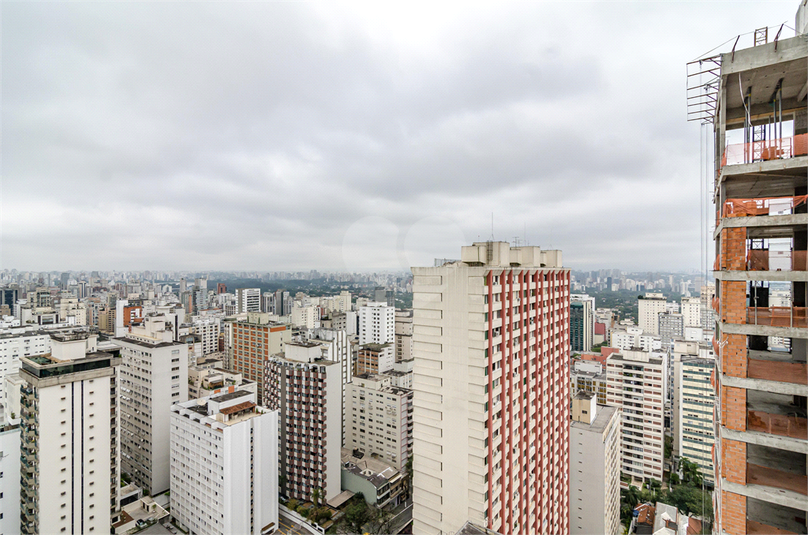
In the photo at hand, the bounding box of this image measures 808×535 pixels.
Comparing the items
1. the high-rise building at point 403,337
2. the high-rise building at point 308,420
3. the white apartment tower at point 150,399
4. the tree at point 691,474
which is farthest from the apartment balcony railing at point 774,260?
the high-rise building at point 403,337

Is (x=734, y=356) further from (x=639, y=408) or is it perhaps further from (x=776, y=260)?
(x=639, y=408)

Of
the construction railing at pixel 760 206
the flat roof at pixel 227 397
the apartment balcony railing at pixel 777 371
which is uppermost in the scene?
the construction railing at pixel 760 206

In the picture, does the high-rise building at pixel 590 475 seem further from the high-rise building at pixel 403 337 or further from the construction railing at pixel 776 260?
the high-rise building at pixel 403 337

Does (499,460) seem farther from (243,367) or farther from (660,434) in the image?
(243,367)

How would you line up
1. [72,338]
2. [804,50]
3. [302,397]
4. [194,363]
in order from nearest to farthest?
[804,50] → [72,338] → [302,397] → [194,363]

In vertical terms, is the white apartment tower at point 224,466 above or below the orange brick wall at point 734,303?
below

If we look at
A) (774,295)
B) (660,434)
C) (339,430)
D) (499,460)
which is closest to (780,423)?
(774,295)
